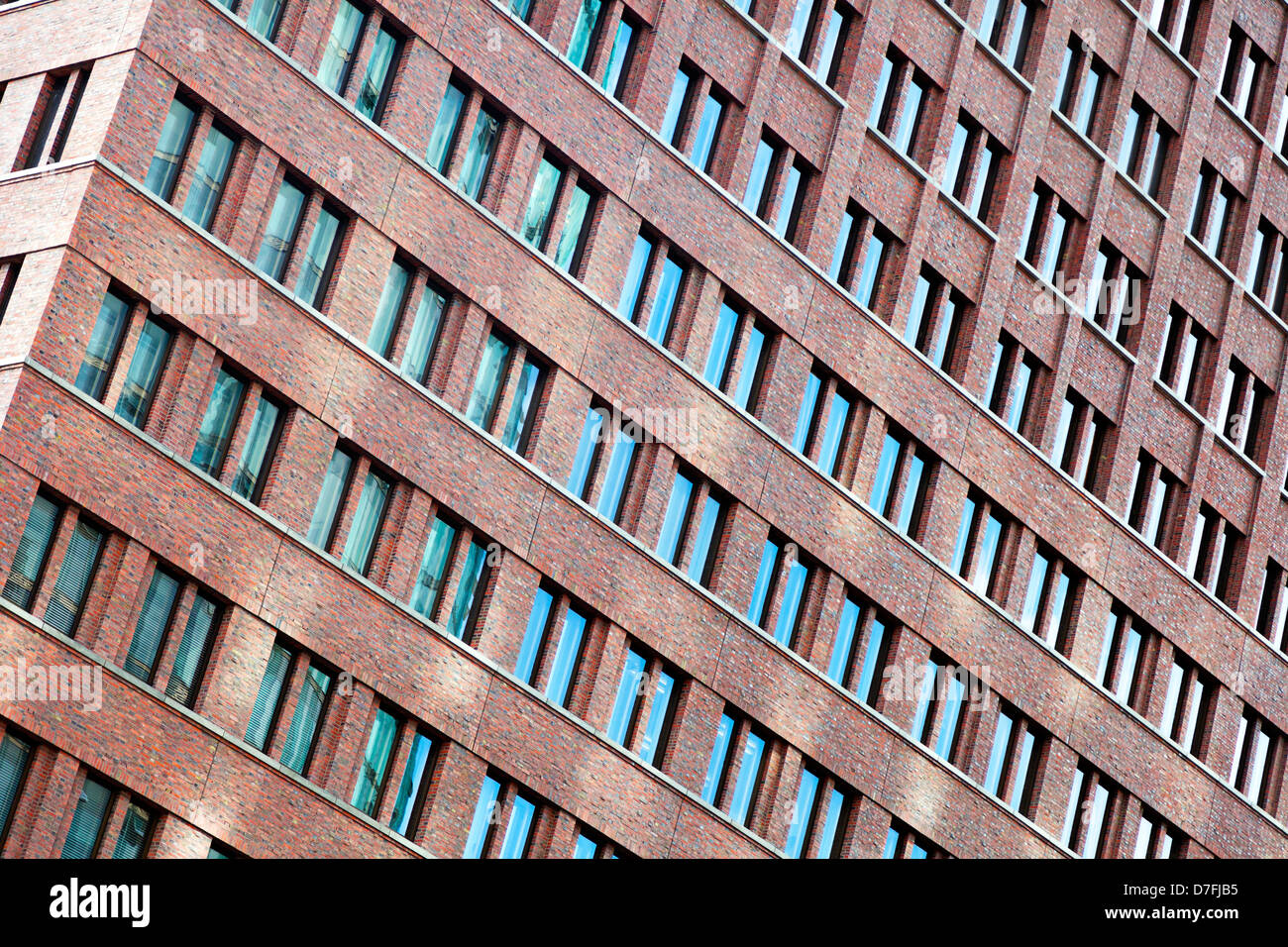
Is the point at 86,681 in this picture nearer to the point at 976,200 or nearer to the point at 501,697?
the point at 501,697

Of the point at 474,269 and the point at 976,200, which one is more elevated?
the point at 976,200

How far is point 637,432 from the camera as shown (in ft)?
120

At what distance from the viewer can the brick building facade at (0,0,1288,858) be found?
3044 cm

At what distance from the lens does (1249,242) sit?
49.9 m

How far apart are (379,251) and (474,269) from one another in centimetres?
182

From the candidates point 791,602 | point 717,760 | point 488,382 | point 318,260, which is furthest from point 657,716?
point 318,260

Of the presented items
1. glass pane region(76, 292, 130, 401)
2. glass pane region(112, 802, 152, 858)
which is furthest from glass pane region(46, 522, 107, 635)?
glass pane region(112, 802, 152, 858)

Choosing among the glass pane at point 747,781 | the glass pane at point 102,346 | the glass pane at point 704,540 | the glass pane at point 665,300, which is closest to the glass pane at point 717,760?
the glass pane at point 747,781

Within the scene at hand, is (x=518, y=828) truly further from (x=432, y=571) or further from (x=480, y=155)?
(x=480, y=155)

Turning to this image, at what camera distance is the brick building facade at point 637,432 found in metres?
30.4

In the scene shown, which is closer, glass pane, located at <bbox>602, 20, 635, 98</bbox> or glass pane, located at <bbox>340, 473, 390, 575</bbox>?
glass pane, located at <bbox>340, 473, 390, 575</bbox>

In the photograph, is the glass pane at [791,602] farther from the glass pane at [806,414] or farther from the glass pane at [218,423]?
the glass pane at [218,423]

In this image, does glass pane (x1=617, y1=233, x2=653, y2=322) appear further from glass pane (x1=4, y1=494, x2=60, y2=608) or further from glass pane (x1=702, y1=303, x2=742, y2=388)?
glass pane (x1=4, y1=494, x2=60, y2=608)

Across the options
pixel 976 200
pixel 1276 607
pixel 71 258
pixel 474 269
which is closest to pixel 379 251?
pixel 474 269
